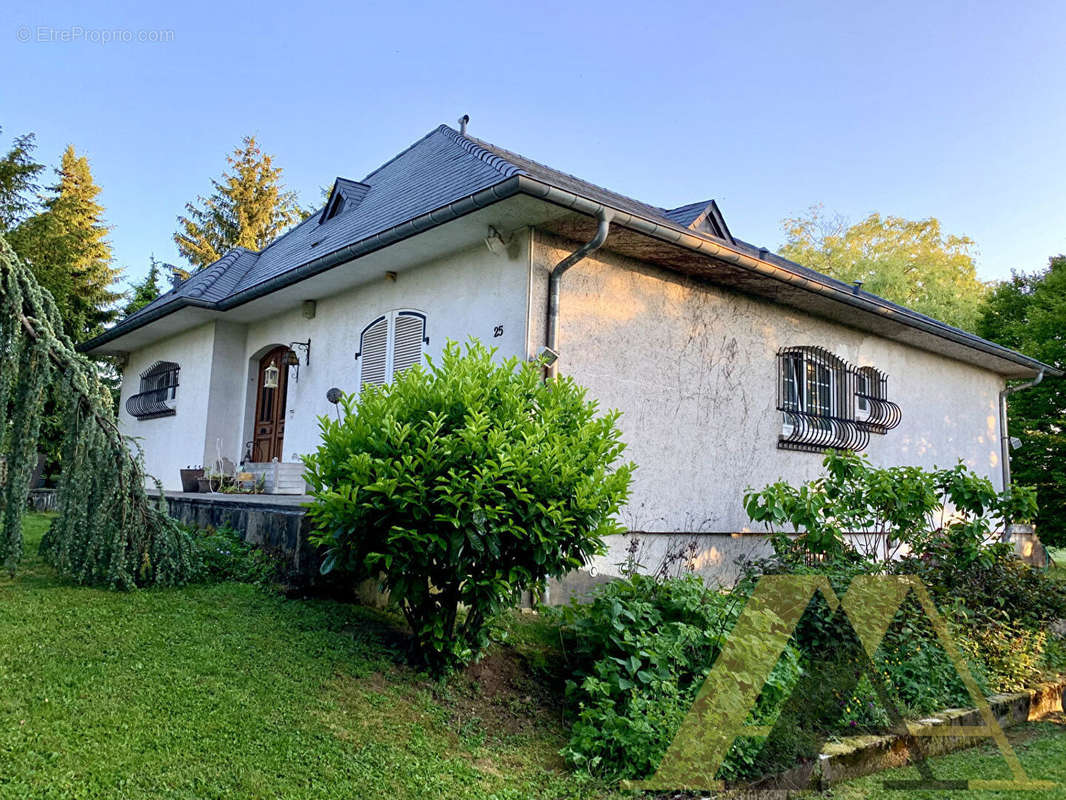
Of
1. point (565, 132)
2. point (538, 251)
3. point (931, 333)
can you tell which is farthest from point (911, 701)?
point (565, 132)

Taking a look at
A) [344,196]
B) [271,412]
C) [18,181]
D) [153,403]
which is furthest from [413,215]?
[18,181]

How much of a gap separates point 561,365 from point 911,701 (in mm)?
3487

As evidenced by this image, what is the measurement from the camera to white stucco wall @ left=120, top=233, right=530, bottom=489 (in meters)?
6.40

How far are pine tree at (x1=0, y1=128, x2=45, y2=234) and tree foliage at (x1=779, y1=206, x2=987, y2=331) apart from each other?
25.5 m

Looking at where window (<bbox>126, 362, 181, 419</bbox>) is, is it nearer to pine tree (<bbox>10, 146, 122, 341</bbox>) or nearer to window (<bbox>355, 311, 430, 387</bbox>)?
pine tree (<bbox>10, 146, 122, 341</bbox>)

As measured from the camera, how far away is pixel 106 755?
8.60ft

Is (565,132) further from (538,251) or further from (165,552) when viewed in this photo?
(165,552)

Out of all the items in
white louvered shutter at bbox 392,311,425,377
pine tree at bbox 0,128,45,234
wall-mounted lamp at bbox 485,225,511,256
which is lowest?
white louvered shutter at bbox 392,311,425,377

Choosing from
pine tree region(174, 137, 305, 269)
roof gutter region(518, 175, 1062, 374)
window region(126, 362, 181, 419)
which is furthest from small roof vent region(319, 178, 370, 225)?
pine tree region(174, 137, 305, 269)

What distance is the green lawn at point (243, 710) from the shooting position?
2.63 m

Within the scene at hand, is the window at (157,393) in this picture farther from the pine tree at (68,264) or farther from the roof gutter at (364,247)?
the pine tree at (68,264)

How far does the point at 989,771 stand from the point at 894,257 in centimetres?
2764

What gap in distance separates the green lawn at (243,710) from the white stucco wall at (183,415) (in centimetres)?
636
